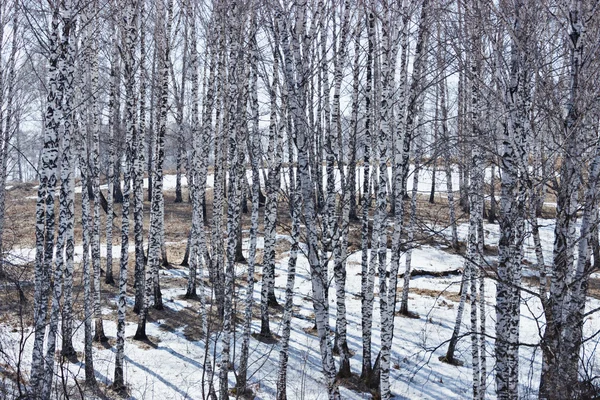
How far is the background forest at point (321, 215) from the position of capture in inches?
247

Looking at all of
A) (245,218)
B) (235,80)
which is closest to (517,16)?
(235,80)

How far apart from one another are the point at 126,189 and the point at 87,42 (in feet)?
11.3

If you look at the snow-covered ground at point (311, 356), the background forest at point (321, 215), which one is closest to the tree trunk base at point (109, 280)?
the background forest at point (321, 215)

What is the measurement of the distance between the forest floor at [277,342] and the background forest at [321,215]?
0.30 ft

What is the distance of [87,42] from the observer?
37.0ft

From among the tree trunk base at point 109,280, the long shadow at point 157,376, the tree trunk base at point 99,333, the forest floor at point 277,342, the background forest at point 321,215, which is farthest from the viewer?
the tree trunk base at point 109,280

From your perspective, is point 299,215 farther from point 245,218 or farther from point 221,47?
point 245,218

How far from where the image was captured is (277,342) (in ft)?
45.4

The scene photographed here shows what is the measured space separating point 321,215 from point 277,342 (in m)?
4.18

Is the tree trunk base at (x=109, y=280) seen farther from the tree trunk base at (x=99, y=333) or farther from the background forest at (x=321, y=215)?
the tree trunk base at (x=99, y=333)

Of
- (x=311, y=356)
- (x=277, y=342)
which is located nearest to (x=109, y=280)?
(x=277, y=342)

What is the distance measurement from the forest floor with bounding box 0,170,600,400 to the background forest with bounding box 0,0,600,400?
0.09m

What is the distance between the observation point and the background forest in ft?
20.6

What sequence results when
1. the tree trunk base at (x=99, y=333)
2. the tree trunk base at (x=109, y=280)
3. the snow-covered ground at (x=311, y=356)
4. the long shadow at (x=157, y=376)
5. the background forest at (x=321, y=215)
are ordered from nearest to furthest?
the background forest at (x=321, y=215)
the long shadow at (x=157, y=376)
the snow-covered ground at (x=311, y=356)
the tree trunk base at (x=99, y=333)
the tree trunk base at (x=109, y=280)
